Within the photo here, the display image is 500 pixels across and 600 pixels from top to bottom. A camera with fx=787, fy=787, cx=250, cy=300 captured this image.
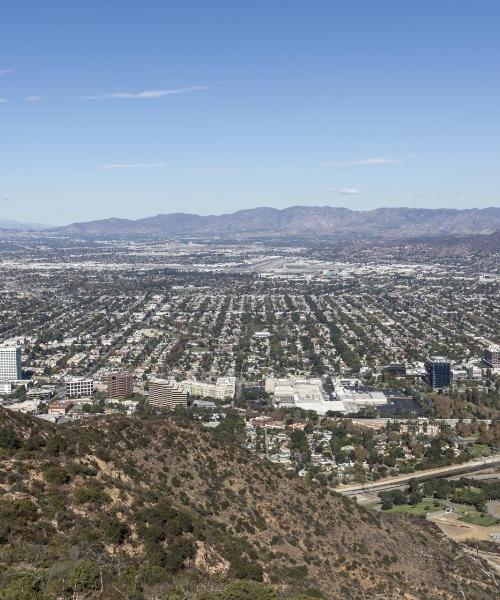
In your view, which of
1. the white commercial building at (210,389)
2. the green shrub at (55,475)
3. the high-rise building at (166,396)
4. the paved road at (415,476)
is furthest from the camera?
the white commercial building at (210,389)

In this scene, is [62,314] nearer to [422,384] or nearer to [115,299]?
[115,299]

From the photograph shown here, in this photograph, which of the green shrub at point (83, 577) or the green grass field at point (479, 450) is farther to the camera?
the green grass field at point (479, 450)

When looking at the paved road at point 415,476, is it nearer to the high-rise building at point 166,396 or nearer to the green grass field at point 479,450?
the green grass field at point 479,450

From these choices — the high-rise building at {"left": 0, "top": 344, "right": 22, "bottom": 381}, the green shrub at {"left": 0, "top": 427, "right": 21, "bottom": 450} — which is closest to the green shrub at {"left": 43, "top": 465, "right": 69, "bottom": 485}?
the green shrub at {"left": 0, "top": 427, "right": 21, "bottom": 450}

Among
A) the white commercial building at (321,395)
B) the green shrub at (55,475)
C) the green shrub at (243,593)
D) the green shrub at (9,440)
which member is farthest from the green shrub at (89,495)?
the white commercial building at (321,395)

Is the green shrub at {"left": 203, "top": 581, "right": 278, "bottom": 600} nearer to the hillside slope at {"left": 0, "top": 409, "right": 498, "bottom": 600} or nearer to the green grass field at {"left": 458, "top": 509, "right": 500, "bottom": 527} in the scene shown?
the hillside slope at {"left": 0, "top": 409, "right": 498, "bottom": 600}
